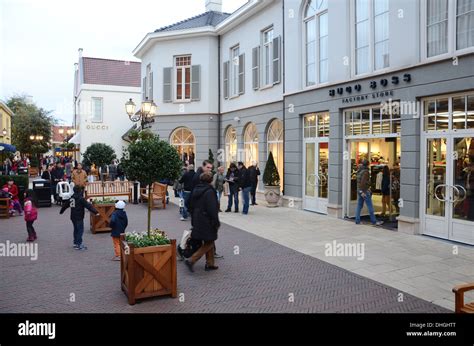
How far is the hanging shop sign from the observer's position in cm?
1066

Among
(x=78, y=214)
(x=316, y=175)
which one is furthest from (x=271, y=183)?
(x=78, y=214)

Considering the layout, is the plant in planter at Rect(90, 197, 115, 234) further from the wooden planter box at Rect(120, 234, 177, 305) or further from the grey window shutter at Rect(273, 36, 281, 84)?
Answer: the grey window shutter at Rect(273, 36, 281, 84)

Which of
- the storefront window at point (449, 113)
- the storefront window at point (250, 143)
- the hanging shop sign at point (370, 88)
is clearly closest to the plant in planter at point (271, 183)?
the storefront window at point (250, 143)

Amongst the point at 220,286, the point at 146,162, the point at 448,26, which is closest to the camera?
the point at 220,286

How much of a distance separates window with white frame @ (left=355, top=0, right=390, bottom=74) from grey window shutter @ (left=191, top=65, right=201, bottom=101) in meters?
11.1

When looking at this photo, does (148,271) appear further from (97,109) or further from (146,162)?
(97,109)

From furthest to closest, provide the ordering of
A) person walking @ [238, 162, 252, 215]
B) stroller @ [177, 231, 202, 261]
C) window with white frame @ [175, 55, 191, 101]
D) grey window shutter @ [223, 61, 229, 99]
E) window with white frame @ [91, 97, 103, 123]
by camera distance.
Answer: window with white frame @ [91, 97, 103, 123], window with white frame @ [175, 55, 191, 101], grey window shutter @ [223, 61, 229, 99], person walking @ [238, 162, 252, 215], stroller @ [177, 231, 202, 261]

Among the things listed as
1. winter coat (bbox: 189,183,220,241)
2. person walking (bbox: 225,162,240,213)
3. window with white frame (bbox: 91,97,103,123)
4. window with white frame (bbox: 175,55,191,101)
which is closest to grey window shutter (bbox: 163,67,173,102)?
window with white frame (bbox: 175,55,191,101)

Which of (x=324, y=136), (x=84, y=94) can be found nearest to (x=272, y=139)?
(x=324, y=136)

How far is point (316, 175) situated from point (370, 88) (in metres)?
3.83

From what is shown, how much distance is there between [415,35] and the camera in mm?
10227

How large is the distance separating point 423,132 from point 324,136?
407 centimetres

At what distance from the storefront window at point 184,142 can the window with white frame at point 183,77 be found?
177 cm

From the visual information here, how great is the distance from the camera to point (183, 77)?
22641 millimetres
